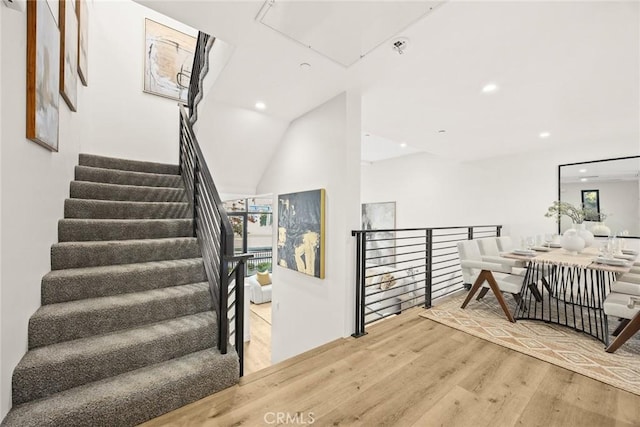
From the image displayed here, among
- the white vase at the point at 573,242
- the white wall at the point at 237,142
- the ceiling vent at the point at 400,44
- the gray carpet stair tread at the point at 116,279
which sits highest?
the ceiling vent at the point at 400,44

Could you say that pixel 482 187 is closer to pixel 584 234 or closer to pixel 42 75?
pixel 584 234

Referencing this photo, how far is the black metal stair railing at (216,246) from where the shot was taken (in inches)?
69.0

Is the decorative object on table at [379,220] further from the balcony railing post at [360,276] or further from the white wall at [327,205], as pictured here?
the balcony railing post at [360,276]

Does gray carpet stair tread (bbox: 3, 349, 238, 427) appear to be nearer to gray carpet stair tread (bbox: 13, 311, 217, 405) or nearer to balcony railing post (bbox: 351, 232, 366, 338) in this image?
gray carpet stair tread (bbox: 13, 311, 217, 405)

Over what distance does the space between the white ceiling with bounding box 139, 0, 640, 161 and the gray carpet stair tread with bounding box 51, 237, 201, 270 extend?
162cm

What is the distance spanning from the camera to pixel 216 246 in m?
1.95

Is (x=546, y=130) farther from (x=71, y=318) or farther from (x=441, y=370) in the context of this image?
(x=71, y=318)

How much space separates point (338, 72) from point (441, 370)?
2502 millimetres

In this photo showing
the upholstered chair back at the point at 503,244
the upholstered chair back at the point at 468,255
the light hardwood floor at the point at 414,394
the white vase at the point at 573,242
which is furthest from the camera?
the upholstered chair back at the point at 503,244

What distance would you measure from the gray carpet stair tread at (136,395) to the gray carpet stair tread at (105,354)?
4cm

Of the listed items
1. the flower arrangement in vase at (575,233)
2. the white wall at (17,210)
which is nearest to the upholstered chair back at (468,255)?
the flower arrangement in vase at (575,233)

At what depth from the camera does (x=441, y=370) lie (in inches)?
75.7

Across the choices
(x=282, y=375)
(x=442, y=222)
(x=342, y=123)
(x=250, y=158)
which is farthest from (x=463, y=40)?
(x=442, y=222)

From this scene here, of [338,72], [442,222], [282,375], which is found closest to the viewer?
[282,375]
